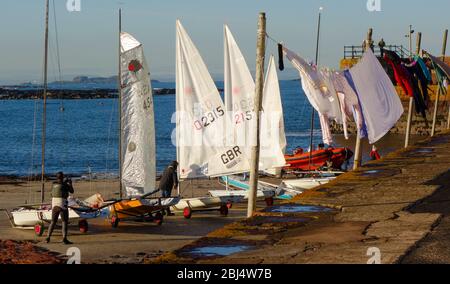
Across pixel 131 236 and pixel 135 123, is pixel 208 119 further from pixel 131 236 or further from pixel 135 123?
pixel 131 236

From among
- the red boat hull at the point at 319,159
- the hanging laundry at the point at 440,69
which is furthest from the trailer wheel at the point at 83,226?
the red boat hull at the point at 319,159

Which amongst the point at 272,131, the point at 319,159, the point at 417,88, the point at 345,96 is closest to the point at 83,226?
the point at 345,96

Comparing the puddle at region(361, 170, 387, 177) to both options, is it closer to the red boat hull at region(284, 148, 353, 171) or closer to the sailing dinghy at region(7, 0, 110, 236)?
the sailing dinghy at region(7, 0, 110, 236)

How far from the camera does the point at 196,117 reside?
93.2 feet

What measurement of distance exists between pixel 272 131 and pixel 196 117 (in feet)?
16.6

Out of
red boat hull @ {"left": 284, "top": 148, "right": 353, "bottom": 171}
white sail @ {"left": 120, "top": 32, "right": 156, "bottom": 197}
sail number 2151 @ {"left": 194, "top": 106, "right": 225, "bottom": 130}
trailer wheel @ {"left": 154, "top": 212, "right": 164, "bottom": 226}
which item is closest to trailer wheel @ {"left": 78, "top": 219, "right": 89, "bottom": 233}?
trailer wheel @ {"left": 154, "top": 212, "right": 164, "bottom": 226}

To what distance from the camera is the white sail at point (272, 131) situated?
105 ft

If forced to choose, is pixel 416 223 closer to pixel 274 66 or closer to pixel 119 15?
pixel 119 15

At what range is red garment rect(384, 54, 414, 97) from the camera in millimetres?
31406

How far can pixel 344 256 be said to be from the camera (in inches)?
509

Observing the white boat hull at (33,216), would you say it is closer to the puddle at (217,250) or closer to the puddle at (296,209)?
the puddle at (296,209)

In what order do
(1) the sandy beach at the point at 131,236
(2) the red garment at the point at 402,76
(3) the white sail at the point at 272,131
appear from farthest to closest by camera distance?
(3) the white sail at the point at 272,131 < (2) the red garment at the point at 402,76 < (1) the sandy beach at the point at 131,236
